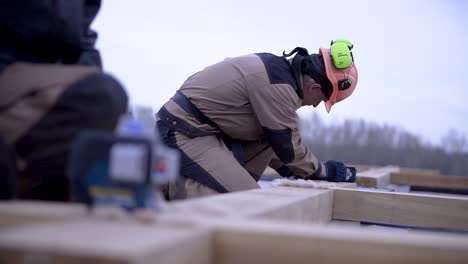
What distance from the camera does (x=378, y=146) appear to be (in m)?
19.4

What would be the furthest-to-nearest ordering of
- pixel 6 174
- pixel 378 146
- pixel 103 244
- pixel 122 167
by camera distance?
1. pixel 378 146
2. pixel 6 174
3. pixel 122 167
4. pixel 103 244

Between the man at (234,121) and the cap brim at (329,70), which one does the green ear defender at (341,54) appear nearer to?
the cap brim at (329,70)

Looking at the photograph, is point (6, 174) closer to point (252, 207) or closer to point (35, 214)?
point (35, 214)

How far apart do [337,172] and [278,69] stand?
2.89 feet

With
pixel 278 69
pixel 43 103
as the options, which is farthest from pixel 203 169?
pixel 43 103

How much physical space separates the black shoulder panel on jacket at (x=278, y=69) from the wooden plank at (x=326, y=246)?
2.93m

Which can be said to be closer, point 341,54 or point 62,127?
point 62,127

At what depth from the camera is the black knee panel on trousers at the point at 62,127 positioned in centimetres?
145

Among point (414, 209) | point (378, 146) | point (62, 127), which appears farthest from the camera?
point (378, 146)

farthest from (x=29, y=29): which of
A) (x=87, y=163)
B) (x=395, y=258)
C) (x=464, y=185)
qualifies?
(x=464, y=185)

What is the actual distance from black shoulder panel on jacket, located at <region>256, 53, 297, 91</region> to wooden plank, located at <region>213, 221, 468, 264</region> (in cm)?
293

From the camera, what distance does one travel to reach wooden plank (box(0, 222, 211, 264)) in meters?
0.78

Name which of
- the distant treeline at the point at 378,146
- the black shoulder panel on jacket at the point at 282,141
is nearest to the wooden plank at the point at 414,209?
the black shoulder panel on jacket at the point at 282,141

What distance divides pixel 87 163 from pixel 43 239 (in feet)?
0.96
